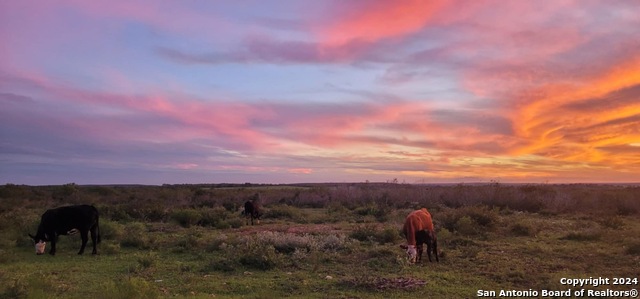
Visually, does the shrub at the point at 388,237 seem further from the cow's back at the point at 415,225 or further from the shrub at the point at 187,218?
the shrub at the point at 187,218

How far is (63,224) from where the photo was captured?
14.2 meters

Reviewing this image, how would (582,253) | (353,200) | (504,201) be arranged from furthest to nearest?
(353,200) < (504,201) < (582,253)

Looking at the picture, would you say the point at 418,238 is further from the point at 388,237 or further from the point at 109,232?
the point at 109,232

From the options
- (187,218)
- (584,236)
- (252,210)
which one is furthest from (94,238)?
(584,236)

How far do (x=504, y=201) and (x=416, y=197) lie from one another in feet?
26.5

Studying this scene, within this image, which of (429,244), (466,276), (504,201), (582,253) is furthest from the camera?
(504,201)

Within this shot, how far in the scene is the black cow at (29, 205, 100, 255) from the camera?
14.1 metres

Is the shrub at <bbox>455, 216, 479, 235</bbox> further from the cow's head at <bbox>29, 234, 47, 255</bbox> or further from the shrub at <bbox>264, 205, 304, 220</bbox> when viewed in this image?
the cow's head at <bbox>29, 234, 47, 255</bbox>

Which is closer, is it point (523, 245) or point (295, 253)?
point (295, 253)

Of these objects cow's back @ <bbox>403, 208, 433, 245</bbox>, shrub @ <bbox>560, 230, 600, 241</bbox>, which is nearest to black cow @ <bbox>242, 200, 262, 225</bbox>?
cow's back @ <bbox>403, 208, 433, 245</bbox>

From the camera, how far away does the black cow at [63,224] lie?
14148mm

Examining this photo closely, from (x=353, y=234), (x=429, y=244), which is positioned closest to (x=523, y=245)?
(x=429, y=244)

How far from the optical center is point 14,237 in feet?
55.3

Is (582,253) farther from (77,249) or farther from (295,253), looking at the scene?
(77,249)
